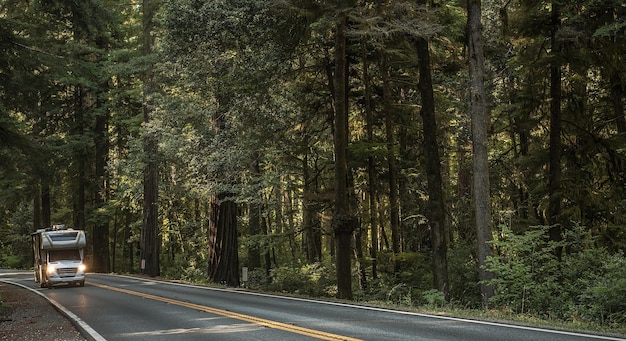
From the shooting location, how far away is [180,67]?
2002 centimetres

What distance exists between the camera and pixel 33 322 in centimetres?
1338

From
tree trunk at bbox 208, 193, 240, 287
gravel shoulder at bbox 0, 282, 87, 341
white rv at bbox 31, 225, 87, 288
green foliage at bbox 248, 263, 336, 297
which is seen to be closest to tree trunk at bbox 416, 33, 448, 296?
green foliage at bbox 248, 263, 336, 297

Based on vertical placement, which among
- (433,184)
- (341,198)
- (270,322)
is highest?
(433,184)

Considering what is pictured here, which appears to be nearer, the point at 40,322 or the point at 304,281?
the point at 40,322

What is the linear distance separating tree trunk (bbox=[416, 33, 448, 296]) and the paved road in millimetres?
4471

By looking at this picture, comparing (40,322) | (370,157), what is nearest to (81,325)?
(40,322)

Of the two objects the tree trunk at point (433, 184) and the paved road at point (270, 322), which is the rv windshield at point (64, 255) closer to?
the paved road at point (270, 322)

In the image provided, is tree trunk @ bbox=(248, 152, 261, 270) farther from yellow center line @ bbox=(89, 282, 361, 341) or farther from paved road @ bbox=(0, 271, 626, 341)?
paved road @ bbox=(0, 271, 626, 341)

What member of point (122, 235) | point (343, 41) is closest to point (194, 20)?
point (343, 41)

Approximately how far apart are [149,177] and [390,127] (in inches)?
575

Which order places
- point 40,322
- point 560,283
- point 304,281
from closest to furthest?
point 40,322 < point 560,283 < point 304,281

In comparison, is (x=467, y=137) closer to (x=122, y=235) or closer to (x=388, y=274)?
(x=388, y=274)

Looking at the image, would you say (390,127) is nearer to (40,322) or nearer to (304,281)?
(304,281)

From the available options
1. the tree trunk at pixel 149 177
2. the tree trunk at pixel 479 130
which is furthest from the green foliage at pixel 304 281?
the tree trunk at pixel 479 130
